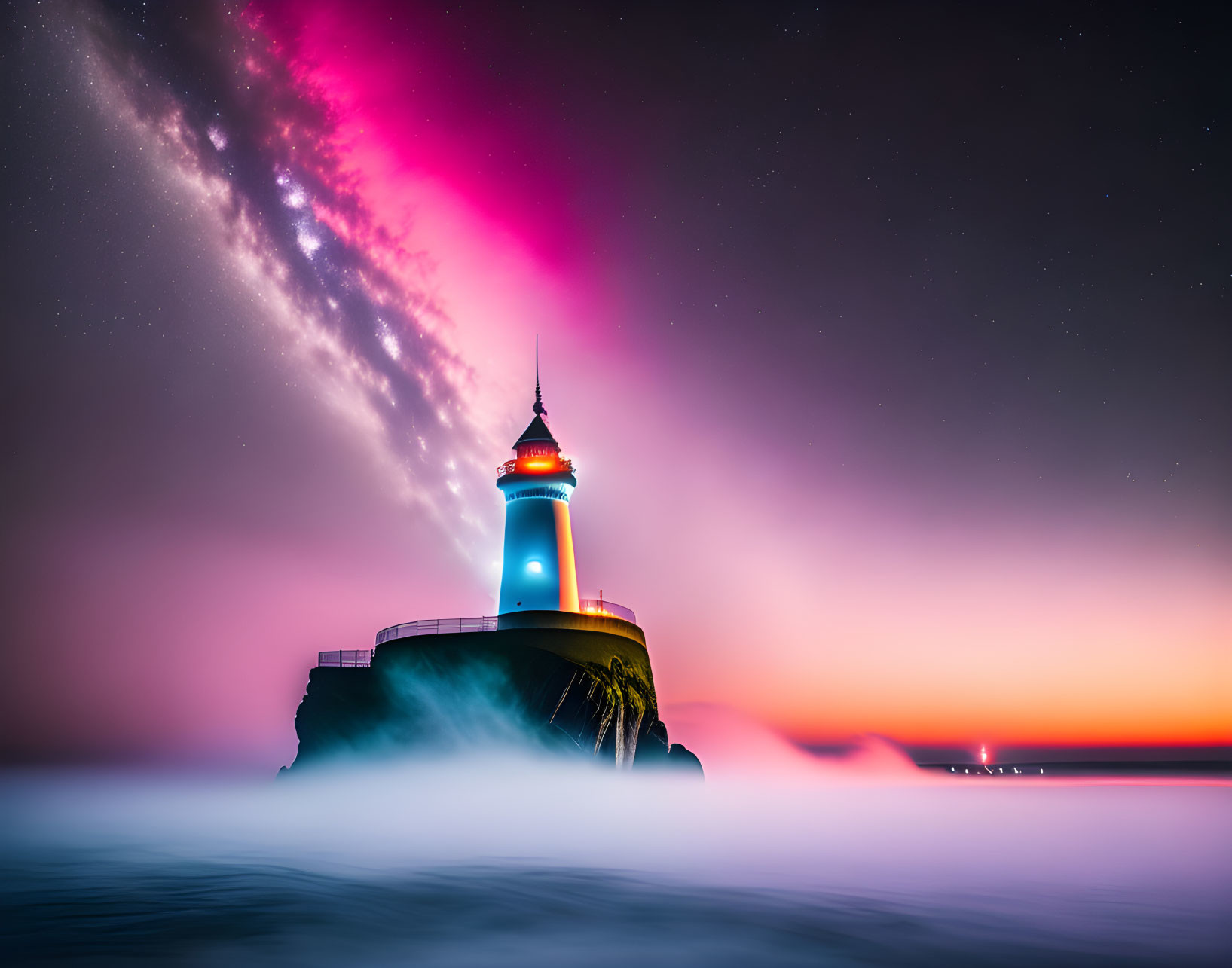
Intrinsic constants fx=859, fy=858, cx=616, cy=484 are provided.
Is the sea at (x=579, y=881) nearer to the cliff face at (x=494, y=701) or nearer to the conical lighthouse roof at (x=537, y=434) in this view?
the cliff face at (x=494, y=701)

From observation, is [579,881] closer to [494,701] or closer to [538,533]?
[494,701]

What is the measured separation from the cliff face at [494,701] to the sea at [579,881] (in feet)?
4.00

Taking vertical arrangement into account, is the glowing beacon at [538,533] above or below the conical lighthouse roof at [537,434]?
below

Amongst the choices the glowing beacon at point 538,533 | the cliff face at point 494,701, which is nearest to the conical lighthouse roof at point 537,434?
the glowing beacon at point 538,533

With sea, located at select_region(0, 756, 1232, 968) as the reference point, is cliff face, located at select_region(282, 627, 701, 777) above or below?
above

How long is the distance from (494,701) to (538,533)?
9075mm

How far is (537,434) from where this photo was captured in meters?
44.8

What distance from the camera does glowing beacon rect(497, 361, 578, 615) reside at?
41312 millimetres

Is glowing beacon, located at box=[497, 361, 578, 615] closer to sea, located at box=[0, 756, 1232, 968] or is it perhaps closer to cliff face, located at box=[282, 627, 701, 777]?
cliff face, located at box=[282, 627, 701, 777]

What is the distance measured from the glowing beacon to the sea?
8.83 m

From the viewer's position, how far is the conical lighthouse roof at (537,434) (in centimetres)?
4447

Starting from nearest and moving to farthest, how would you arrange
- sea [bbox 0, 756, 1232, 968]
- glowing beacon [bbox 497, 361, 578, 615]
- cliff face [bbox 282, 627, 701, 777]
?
sea [bbox 0, 756, 1232, 968] → cliff face [bbox 282, 627, 701, 777] → glowing beacon [bbox 497, 361, 578, 615]

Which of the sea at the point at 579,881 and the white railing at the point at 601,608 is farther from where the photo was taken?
the white railing at the point at 601,608

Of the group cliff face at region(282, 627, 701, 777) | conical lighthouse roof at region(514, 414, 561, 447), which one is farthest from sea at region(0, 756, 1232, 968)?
conical lighthouse roof at region(514, 414, 561, 447)
